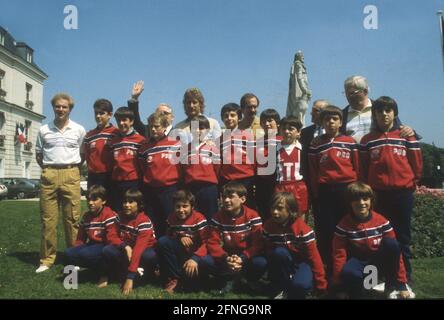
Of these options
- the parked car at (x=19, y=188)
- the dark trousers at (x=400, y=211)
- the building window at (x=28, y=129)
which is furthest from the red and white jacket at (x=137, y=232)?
the building window at (x=28, y=129)

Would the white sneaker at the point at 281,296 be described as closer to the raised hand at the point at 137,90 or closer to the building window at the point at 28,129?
the raised hand at the point at 137,90

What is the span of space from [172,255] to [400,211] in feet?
7.79

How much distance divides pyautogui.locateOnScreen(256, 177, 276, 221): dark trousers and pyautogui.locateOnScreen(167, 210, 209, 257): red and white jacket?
2.60 feet

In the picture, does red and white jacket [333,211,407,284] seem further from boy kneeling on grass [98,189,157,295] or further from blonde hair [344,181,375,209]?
boy kneeling on grass [98,189,157,295]

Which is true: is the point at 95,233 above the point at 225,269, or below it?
above

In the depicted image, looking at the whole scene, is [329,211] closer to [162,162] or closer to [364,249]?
[364,249]

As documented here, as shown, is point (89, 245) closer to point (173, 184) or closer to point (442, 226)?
point (173, 184)

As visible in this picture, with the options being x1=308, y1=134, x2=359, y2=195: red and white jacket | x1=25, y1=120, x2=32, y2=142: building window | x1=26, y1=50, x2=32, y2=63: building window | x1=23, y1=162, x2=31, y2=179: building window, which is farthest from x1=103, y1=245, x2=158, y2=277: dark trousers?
x1=26, y1=50, x2=32, y2=63: building window

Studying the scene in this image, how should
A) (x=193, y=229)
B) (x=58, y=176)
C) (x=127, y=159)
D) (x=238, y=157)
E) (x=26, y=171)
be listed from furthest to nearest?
(x=26, y=171) < (x=58, y=176) < (x=127, y=159) < (x=238, y=157) < (x=193, y=229)

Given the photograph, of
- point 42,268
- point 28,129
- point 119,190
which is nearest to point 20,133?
point 28,129

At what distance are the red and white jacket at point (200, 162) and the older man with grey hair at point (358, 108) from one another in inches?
58.7

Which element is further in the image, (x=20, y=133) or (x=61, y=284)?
(x=20, y=133)

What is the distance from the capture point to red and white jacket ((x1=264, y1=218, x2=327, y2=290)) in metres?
4.02

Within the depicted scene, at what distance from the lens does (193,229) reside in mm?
4449
